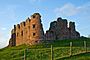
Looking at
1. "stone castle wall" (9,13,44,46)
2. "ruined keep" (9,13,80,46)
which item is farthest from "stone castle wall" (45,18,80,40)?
"stone castle wall" (9,13,44,46)

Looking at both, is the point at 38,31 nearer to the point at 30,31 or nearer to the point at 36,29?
the point at 36,29

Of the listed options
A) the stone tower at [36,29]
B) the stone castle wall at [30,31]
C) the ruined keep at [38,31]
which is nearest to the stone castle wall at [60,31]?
the ruined keep at [38,31]

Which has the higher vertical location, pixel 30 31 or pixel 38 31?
pixel 30 31

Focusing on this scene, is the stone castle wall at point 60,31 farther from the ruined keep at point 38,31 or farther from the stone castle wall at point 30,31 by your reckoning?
the stone castle wall at point 30,31

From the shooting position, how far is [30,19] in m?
85.4

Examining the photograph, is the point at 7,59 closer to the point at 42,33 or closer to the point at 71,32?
the point at 42,33

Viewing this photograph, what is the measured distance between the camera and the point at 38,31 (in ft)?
268

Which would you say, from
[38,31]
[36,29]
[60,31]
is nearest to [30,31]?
[36,29]

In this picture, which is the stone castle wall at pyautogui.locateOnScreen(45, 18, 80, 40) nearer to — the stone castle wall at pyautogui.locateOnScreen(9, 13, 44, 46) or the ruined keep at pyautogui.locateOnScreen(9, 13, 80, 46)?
the ruined keep at pyautogui.locateOnScreen(9, 13, 80, 46)

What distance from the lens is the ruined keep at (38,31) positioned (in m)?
81.8

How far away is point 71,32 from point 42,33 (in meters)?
13.9

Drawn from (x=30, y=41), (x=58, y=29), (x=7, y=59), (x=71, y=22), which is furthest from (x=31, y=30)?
(x=7, y=59)

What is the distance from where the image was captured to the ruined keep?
8181 centimetres

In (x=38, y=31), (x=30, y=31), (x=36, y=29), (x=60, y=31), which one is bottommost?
(x=38, y=31)
